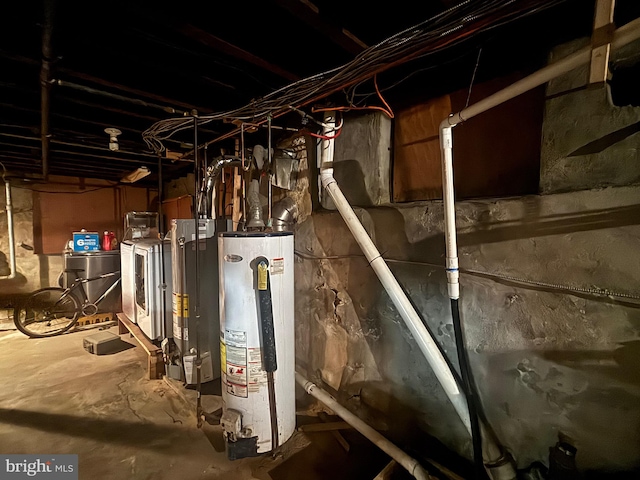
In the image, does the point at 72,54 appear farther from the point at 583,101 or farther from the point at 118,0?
the point at 583,101

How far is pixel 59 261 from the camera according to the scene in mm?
5074

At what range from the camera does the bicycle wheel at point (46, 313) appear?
3.68m

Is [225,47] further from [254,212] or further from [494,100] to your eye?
[494,100]

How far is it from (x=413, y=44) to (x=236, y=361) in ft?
5.90

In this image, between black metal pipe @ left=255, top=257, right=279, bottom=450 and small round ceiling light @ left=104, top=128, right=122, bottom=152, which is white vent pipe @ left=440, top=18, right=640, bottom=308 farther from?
small round ceiling light @ left=104, top=128, right=122, bottom=152

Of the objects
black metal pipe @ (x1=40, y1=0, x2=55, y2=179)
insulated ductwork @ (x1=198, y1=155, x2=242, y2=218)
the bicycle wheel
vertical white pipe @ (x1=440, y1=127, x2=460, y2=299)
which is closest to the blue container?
the bicycle wheel

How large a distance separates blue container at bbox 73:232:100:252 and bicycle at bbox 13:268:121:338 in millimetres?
327

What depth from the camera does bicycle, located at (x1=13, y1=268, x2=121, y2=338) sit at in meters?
3.72

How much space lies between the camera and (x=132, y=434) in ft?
6.20

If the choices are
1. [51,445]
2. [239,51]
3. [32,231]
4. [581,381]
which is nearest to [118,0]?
[239,51]

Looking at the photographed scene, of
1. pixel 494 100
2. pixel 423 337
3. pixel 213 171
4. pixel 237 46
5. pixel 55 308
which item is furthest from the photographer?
pixel 55 308

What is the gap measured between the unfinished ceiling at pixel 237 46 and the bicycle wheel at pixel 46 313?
2.71m

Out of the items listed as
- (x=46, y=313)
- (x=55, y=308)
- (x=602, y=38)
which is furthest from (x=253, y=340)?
(x=46, y=313)

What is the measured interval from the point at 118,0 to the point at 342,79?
0.98m
